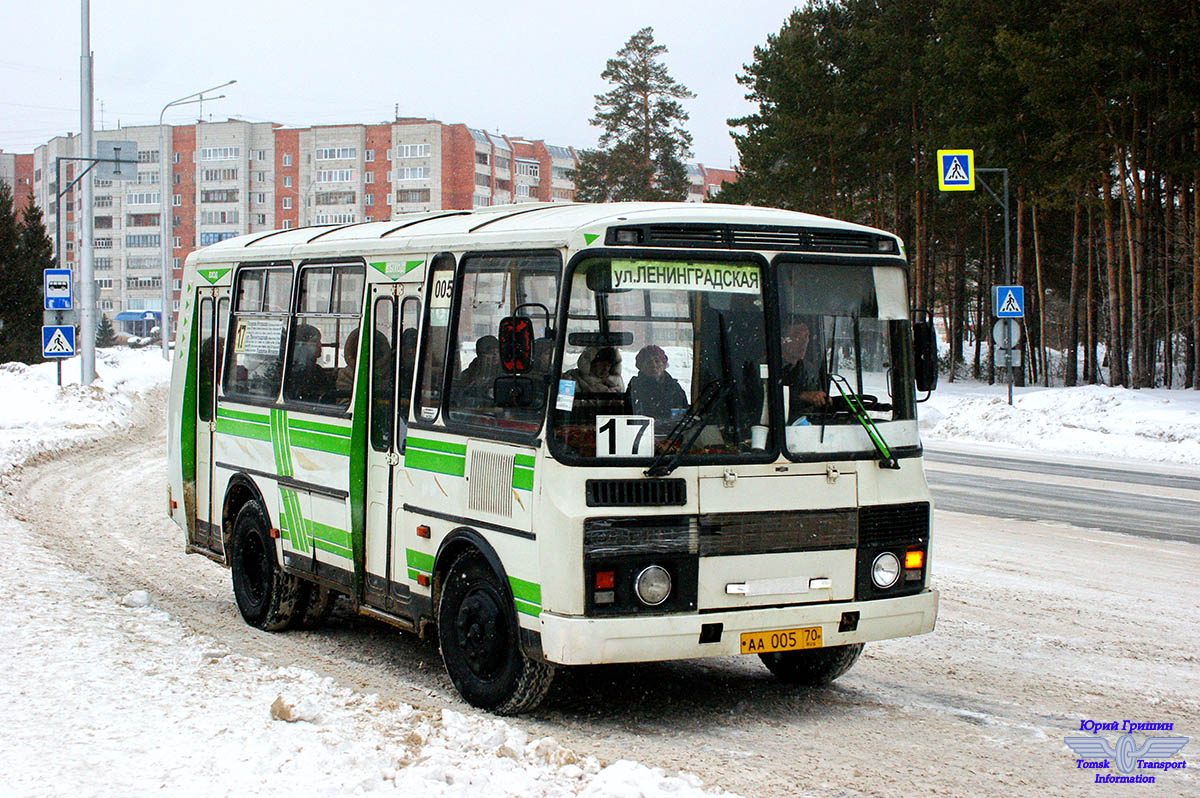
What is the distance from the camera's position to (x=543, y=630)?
6512 millimetres

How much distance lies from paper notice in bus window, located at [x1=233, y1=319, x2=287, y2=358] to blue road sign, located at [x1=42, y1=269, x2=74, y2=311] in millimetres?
23653

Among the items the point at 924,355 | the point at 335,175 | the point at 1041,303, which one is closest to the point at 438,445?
the point at 924,355

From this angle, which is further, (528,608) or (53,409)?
(53,409)

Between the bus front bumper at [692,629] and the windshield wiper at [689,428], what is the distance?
738 mm

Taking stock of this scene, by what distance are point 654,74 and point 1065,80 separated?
43.2 meters

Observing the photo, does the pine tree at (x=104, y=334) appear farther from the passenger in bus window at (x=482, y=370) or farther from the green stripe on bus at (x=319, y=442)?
the passenger in bus window at (x=482, y=370)

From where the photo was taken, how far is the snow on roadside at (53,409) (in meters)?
24.1

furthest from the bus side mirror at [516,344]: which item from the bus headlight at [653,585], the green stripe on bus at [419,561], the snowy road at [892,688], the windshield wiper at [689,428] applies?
the snowy road at [892,688]

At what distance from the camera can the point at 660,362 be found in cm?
668

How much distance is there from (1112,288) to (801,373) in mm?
36593

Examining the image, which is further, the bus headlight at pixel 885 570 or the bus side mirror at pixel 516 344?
the bus headlight at pixel 885 570

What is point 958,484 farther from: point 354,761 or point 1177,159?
point 1177,159

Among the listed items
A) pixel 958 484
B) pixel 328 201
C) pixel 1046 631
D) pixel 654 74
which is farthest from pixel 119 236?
pixel 1046 631

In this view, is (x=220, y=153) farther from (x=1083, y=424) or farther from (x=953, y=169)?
(x=1083, y=424)
